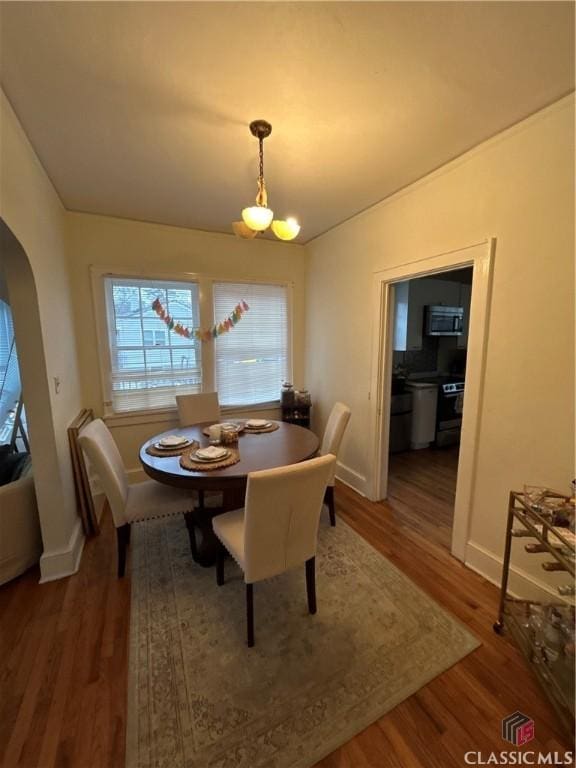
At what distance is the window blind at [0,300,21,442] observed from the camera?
2754 millimetres

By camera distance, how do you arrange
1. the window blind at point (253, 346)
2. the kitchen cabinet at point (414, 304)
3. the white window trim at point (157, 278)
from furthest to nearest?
1. the kitchen cabinet at point (414, 304)
2. the window blind at point (253, 346)
3. the white window trim at point (157, 278)

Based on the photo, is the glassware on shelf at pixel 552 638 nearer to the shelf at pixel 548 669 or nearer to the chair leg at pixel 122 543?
the shelf at pixel 548 669

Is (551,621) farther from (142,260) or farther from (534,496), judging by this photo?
(142,260)

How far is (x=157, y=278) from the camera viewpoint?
3084 millimetres

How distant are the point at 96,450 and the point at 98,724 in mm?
1194

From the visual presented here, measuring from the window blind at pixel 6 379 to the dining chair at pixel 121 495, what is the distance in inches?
50.3

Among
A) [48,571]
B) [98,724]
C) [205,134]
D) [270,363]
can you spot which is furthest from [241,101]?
[48,571]

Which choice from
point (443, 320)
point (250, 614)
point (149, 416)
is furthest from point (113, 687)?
point (443, 320)

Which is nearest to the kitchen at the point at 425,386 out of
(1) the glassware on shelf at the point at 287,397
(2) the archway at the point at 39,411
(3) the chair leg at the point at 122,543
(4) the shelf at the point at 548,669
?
(1) the glassware on shelf at the point at 287,397

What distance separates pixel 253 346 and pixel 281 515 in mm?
2462

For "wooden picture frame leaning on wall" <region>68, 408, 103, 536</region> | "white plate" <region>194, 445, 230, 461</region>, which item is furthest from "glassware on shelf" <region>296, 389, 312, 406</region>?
"wooden picture frame leaning on wall" <region>68, 408, 103, 536</region>

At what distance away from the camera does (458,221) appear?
2004 millimetres

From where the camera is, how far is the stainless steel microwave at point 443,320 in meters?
4.18

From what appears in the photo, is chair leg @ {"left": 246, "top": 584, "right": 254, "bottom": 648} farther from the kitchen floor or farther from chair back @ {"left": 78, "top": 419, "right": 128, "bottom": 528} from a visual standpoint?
the kitchen floor
